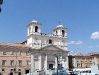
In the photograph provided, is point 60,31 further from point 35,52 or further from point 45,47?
point 35,52

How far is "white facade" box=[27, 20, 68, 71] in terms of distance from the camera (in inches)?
2347

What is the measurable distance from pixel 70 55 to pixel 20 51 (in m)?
21.6

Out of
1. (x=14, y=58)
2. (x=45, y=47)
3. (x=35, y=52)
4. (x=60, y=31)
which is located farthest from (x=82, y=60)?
(x=14, y=58)

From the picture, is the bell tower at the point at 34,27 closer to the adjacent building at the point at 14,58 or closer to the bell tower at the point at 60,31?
the adjacent building at the point at 14,58

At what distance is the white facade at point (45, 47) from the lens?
59.6 m

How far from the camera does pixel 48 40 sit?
62938 mm

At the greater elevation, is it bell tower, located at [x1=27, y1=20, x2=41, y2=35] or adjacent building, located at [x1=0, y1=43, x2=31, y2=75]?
bell tower, located at [x1=27, y1=20, x2=41, y2=35]

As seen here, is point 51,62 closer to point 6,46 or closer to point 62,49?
point 62,49

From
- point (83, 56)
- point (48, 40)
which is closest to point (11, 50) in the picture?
point (48, 40)

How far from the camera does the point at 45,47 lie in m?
61.2

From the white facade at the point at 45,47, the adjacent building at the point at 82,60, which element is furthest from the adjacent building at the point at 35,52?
the adjacent building at the point at 82,60

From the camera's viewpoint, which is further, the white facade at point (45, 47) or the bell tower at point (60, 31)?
the bell tower at point (60, 31)

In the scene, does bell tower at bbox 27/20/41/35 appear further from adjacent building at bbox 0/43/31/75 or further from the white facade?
adjacent building at bbox 0/43/31/75

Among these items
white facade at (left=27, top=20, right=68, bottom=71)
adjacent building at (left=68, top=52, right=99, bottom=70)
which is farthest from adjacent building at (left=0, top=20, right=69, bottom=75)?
adjacent building at (left=68, top=52, right=99, bottom=70)
